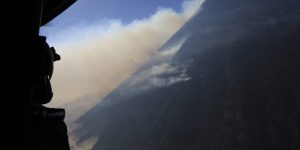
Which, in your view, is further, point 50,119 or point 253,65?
point 253,65

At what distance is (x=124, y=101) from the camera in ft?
538

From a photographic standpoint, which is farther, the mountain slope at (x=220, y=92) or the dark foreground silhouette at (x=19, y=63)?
the mountain slope at (x=220, y=92)

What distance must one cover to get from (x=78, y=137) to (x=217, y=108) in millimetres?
75171

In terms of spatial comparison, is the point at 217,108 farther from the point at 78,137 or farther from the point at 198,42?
the point at 78,137

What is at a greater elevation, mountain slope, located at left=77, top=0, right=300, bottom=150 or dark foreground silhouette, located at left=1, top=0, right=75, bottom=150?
dark foreground silhouette, located at left=1, top=0, right=75, bottom=150

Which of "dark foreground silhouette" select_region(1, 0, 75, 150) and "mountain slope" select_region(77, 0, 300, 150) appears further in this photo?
"mountain slope" select_region(77, 0, 300, 150)

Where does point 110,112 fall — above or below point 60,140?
below

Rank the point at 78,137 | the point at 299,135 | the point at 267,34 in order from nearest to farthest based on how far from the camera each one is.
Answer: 1. the point at 299,135
2. the point at 267,34
3. the point at 78,137

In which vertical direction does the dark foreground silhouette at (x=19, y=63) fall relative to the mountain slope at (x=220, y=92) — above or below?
above

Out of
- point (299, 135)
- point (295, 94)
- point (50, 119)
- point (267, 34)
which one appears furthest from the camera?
point (267, 34)

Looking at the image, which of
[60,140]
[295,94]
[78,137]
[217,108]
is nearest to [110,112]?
[78,137]

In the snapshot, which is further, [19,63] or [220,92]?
[220,92]

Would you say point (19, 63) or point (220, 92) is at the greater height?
point (19, 63)

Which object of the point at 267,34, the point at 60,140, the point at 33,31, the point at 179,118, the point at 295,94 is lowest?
the point at 179,118
